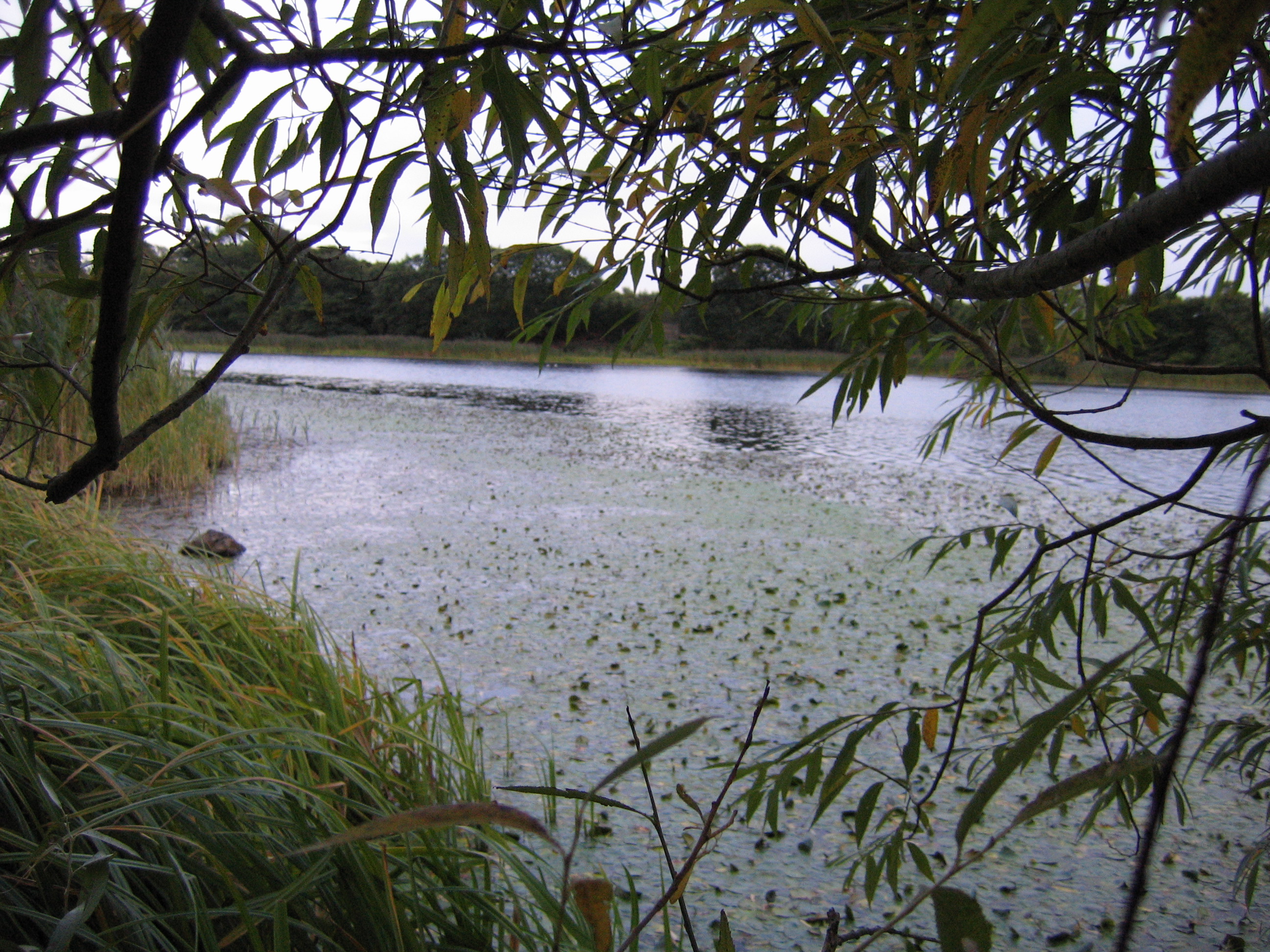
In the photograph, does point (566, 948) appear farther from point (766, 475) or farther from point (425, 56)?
point (766, 475)

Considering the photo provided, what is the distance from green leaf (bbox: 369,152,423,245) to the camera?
Result: 54cm

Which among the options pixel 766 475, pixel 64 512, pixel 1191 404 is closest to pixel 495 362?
pixel 1191 404

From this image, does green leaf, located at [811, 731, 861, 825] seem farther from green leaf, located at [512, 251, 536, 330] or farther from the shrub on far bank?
the shrub on far bank

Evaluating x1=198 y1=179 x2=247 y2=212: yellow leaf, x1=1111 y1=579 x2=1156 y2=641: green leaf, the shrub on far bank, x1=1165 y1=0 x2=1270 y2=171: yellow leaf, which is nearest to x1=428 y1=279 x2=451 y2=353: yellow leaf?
x1=198 y1=179 x2=247 y2=212: yellow leaf

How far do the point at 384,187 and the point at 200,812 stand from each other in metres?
0.78

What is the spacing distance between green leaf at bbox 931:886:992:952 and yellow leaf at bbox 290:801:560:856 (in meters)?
0.12

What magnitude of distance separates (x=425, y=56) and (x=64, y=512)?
253 cm

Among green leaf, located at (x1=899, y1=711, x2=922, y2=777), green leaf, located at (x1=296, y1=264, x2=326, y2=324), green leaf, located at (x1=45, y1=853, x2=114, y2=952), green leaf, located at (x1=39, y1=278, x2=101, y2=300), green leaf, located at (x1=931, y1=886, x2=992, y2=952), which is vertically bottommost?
green leaf, located at (x1=45, y1=853, x2=114, y2=952)

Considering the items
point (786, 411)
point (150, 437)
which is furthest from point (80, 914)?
point (786, 411)

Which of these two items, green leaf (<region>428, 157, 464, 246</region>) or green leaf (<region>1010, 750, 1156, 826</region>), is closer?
green leaf (<region>1010, 750, 1156, 826</region>)

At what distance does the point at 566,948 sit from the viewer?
44.4 inches

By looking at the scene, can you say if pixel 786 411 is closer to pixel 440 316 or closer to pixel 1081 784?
pixel 440 316

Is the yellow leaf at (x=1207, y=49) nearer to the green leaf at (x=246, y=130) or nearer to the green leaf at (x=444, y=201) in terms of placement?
the green leaf at (x=444, y=201)

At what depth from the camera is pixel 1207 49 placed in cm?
26
